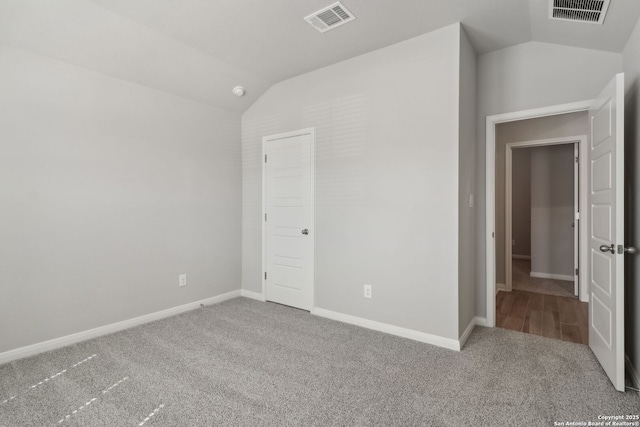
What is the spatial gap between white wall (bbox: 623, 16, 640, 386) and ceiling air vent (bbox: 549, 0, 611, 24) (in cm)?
24

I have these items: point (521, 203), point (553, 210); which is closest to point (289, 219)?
point (553, 210)

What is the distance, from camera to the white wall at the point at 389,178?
266cm

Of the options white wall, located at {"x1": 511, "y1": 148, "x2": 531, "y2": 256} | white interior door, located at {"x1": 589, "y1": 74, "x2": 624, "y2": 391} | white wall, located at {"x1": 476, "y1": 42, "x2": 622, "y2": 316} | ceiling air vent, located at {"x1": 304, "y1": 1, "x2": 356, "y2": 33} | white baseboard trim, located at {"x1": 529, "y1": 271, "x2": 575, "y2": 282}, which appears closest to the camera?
white interior door, located at {"x1": 589, "y1": 74, "x2": 624, "y2": 391}

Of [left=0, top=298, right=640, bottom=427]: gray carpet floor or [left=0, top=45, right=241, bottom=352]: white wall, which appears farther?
[left=0, top=45, right=241, bottom=352]: white wall

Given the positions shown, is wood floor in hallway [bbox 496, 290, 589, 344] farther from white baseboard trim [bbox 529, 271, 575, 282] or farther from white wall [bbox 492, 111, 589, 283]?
white baseboard trim [bbox 529, 271, 575, 282]

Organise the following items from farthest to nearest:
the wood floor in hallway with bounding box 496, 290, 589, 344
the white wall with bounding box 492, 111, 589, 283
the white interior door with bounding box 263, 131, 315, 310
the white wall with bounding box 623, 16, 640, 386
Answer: the white wall with bounding box 492, 111, 589, 283, the white interior door with bounding box 263, 131, 315, 310, the wood floor in hallway with bounding box 496, 290, 589, 344, the white wall with bounding box 623, 16, 640, 386

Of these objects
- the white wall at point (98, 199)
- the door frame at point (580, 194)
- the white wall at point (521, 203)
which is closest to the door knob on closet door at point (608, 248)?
the door frame at point (580, 194)

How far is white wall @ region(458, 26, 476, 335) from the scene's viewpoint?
2.66 m

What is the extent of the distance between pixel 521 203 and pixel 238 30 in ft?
20.9

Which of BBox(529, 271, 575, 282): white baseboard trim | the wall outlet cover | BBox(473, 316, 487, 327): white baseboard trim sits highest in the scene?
the wall outlet cover

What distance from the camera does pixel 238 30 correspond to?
106 inches

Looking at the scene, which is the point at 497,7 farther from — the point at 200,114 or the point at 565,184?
the point at 565,184

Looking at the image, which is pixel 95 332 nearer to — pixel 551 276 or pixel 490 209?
pixel 490 209

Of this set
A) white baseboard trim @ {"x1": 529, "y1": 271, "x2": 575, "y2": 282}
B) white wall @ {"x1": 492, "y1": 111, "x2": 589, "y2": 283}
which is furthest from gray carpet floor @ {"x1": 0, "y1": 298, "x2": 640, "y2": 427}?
white baseboard trim @ {"x1": 529, "y1": 271, "x2": 575, "y2": 282}
